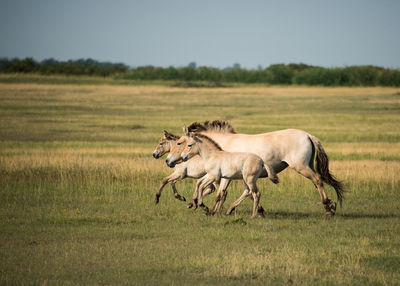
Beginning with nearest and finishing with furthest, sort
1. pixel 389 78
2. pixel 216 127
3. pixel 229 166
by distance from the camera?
pixel 229 166, pixel 216 127, pixel 389 78

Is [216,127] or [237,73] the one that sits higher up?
[216,127]

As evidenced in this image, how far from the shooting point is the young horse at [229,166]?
1192 cm

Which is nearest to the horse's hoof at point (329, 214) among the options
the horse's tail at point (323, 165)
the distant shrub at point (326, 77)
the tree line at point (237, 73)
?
the horse's tail at point (323, 165)

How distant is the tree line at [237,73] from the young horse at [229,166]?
79195 millimetres

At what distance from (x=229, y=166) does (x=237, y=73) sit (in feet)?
304

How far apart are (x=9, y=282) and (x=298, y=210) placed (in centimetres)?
723

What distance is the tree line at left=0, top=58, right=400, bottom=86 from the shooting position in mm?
91188

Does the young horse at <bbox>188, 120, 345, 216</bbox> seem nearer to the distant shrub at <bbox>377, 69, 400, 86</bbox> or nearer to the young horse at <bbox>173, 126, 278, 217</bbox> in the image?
the young horse at <bbox>173, 126, 278, 217</bbox>

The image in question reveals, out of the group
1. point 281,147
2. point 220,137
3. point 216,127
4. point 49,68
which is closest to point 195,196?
point 220,137

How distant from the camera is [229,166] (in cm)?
1204

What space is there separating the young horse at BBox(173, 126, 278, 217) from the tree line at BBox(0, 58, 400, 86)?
79.2 m

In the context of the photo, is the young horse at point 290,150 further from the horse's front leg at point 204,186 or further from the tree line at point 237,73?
the tree line at point 237,73

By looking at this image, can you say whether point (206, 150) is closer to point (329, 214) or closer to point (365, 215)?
point (329, 214)

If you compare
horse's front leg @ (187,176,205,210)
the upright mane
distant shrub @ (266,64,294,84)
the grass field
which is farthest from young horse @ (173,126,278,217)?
distant shrub @ (266,64,294,84)
